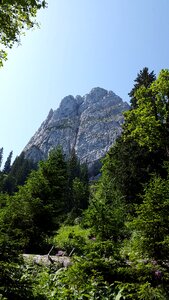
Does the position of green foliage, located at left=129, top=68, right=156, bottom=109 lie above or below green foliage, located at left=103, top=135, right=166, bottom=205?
above

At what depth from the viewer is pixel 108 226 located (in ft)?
61.2

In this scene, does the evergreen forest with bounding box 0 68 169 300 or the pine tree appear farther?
the pine tree

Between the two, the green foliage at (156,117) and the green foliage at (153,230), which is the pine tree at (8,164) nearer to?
the green foliage at (156,117)

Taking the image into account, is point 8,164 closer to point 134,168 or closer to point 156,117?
point 134,168

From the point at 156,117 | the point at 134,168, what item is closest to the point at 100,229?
the point at 156,117

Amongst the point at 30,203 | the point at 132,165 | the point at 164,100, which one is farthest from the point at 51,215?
the point at 164,100

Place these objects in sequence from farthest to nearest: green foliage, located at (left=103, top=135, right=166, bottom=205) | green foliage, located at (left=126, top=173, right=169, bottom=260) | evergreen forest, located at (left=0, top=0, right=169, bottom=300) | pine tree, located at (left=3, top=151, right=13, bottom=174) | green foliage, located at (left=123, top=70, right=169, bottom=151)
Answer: pine tree, located at (left=3, top=151, right=13, bottom=174) → green foliage, located at (left=103, top=135, right=166, bottom=205) → green foliage, located at (left=123, top=70, right=169, bottom=151) → green foliage, located at (left=126, top=173, right=169, bottom=260) → evergreen forest, located at (left=0, top=0, right=169, bottom=300)

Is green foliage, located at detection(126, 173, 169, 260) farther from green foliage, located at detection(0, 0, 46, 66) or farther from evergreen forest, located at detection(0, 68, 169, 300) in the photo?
green foliage, located at detection(0, 0, 46, 66)

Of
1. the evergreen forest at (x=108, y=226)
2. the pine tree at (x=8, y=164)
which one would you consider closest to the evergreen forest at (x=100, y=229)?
the evergreen forest at (x=108, y=226)

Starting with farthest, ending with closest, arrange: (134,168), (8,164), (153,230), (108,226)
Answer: (8,164), (134,168), (108,226), (153,230)

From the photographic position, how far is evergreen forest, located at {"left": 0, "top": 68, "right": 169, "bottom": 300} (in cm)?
811

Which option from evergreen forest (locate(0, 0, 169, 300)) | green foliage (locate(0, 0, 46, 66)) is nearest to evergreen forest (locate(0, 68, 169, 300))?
evergreen forest (locate(0, 0, 169, 300))

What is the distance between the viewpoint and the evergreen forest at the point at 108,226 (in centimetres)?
811

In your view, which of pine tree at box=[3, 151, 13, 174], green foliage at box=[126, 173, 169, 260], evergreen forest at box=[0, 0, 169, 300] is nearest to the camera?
evergreen forest at box=[0, 0, 169, 300]
